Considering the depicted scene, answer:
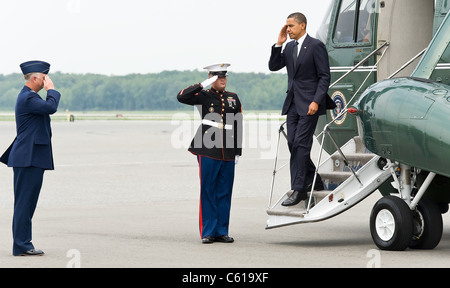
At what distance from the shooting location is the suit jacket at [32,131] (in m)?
9.00

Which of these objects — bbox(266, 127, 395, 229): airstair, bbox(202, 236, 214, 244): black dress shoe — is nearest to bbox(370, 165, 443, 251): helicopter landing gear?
bbox(266, 127, 395, 229): airstair

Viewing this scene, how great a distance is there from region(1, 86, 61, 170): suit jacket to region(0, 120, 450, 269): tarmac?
995 millimetres

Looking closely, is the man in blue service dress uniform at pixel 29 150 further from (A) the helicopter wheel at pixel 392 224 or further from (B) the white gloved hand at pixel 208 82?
(A) the helicopter wheel at pixel 392 224

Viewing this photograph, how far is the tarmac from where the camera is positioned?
28.8 ft

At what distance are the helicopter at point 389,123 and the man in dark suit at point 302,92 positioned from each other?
0.60 feet

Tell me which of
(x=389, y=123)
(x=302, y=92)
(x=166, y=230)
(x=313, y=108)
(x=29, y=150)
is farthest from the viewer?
(x=166, y=230)

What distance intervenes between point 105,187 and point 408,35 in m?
8.15

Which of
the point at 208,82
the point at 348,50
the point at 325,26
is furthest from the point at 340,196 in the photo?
the point at 325,26

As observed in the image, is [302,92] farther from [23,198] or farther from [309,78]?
[23,198]

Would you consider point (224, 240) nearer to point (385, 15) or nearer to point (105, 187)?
point (385, 15)

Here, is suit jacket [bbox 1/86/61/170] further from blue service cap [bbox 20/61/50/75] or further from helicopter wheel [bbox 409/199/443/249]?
helicopter wheel [bbox 409/199/443/249]

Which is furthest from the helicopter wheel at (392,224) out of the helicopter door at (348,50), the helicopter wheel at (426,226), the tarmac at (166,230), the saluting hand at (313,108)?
the helicopter door at (348,50)

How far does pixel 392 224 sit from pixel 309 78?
6.24ft

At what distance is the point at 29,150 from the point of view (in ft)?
29.6
